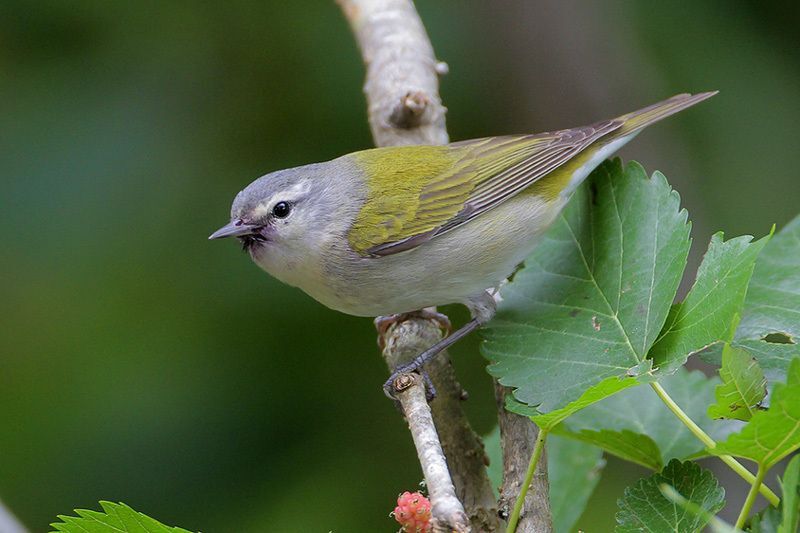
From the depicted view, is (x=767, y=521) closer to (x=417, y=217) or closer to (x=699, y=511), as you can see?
(x=699, y=511)

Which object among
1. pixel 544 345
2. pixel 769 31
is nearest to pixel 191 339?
pixel 544 345

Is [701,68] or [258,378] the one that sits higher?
[701,68]

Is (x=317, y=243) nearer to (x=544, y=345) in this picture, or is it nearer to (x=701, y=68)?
(x=544, y=345)

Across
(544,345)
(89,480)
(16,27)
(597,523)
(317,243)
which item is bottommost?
(597,523)

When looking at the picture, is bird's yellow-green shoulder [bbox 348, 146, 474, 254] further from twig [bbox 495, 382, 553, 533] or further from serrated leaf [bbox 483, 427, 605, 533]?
A: serrated leaf [bbox 483, 427, 605, 533]

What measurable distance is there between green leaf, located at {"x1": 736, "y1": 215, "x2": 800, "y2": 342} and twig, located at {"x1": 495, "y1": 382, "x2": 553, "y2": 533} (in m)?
0.74

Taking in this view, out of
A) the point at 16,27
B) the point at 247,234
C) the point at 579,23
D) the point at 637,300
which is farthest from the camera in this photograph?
the point at 579,23

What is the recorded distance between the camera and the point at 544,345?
2850mm

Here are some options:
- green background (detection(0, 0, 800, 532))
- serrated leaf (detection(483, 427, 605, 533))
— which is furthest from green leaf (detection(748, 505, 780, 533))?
green background (detection(0, 0, 800, 532))

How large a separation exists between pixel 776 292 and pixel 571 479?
3.32ft

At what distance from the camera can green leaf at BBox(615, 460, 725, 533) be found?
2107 mm

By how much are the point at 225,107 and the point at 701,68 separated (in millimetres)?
3177

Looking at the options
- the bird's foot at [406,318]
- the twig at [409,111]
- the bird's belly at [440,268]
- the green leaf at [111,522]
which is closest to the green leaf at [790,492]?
the green leaf at [111,522]

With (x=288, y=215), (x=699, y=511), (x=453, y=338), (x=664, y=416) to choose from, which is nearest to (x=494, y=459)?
(x=453, y=338)
